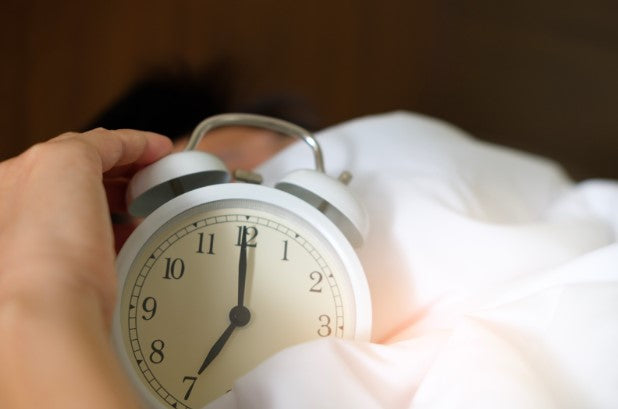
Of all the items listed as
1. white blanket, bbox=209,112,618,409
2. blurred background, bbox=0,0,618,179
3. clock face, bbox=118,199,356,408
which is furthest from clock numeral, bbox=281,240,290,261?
blurred background, bbox=0,0,618,179

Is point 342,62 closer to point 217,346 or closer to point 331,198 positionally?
point 331,198

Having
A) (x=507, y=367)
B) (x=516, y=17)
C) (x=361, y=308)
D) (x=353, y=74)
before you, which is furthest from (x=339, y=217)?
(x=516, y=17)

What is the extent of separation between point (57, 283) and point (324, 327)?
267 millimetres

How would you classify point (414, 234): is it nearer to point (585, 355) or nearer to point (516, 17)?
point (585, 355)

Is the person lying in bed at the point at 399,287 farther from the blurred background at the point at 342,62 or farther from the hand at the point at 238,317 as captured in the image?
the blurred background at the point at 342,62

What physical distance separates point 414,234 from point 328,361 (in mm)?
281

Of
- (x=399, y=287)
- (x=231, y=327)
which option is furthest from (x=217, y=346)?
(x=399, y=287)

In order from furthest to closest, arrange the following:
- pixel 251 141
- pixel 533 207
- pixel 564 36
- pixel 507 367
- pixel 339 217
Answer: pixel 564 36, pixel 251 141, pixel 533 207, pixel 339 217, pixel 507 367

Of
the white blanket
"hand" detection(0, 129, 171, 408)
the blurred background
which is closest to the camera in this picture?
"hand" detection(0, 129, 171, 408)

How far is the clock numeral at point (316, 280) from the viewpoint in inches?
29.5

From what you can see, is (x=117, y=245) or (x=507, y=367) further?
(x=117, y=245)

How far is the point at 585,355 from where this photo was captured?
70 centimetres

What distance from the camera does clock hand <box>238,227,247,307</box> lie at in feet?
2.39

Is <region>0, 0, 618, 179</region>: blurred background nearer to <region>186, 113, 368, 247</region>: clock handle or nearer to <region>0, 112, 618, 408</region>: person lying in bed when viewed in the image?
<region>0, 112, 618, 408</region>: person lying in bed
